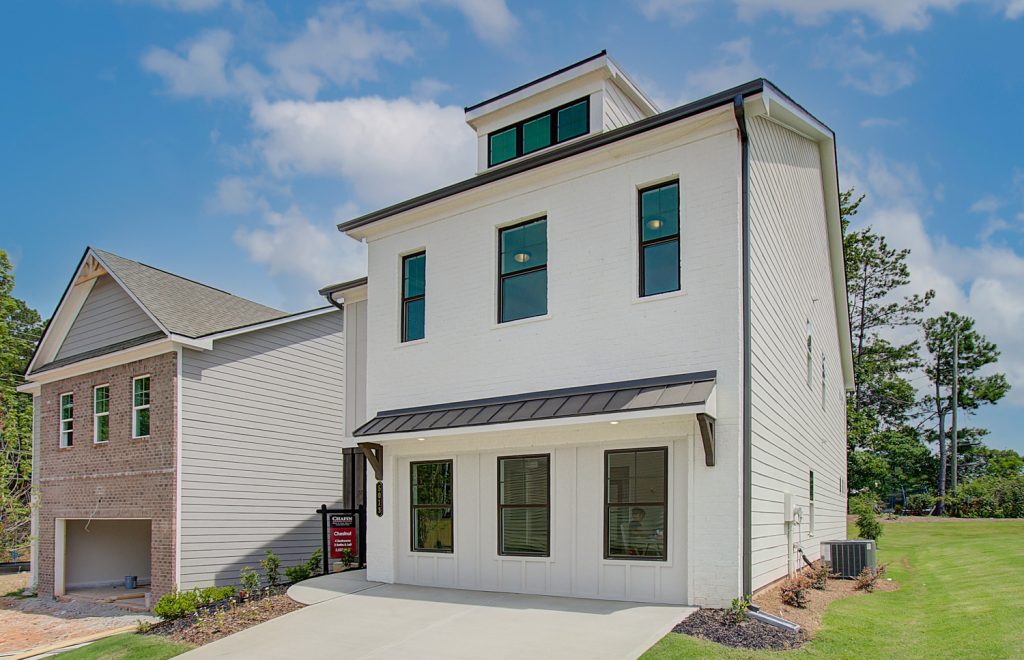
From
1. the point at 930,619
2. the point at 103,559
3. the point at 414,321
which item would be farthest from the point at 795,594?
the point at 103,559

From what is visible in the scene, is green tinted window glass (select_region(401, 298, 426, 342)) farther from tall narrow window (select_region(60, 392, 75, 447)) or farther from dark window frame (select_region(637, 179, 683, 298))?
tall narrow window (select_region(60, 392, 75, 447))

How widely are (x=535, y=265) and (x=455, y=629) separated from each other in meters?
5.76

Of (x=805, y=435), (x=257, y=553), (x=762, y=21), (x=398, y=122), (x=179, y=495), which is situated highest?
(x=762, y=21)

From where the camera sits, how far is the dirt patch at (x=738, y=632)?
27.1 feet

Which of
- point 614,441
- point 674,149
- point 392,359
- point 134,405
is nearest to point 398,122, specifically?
point 392,359

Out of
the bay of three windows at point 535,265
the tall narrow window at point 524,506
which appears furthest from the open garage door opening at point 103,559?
the tall narrow window at point 524,506

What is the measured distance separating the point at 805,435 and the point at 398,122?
10.3 metres

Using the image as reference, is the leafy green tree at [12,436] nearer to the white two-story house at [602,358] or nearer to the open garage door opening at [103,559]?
the open garage door opening at [103,559]

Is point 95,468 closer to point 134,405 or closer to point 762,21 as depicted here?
point 134,405

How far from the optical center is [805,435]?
1515cm

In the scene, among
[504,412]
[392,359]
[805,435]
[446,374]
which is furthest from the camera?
[805,435]

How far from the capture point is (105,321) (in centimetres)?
1964

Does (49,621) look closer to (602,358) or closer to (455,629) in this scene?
(455,629)

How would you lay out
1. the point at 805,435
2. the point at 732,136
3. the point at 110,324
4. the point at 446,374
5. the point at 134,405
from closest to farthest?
1. the point at 732,136
2. the point at 446,374
3. the point at 805,435
4. the point at 134,405
5. the point at 110,324
